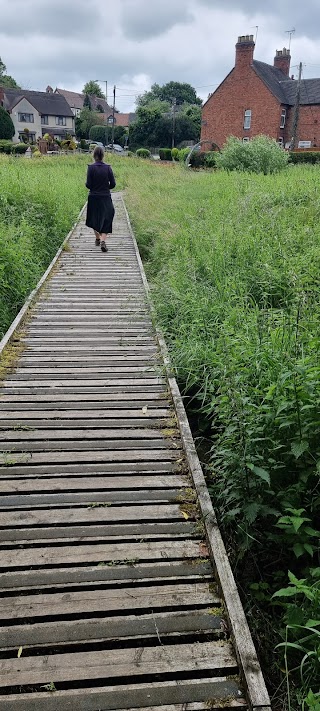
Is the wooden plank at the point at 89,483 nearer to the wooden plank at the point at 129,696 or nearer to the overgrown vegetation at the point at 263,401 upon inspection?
the overgrown vegetation at the point at 263,401

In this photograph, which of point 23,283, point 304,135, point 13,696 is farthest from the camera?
point 304,135

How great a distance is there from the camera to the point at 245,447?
9.62 ft

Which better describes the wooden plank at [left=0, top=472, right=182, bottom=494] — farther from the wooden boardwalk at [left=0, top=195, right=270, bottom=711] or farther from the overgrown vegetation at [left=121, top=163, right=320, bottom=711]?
the overgrown vegetation at [left=121, top=163, right=320, bottom=711]

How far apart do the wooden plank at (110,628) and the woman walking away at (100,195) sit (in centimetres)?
806

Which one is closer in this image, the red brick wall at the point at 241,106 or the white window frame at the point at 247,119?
the red brick wall at the point at 241,106

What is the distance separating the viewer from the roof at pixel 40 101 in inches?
2667

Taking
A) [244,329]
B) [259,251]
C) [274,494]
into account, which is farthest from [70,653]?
[259,251]

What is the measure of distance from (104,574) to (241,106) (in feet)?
133

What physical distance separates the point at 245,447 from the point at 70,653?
135 cm

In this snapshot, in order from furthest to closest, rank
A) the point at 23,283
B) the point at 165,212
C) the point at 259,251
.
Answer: the point at 165,212
the point at 23,283
the point at 259,251

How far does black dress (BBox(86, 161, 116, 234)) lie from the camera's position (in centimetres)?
923

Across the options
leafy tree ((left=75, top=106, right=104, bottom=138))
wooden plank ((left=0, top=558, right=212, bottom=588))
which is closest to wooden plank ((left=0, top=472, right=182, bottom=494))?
wooden plank ((left=0, top=558, right=212, bottom=588))

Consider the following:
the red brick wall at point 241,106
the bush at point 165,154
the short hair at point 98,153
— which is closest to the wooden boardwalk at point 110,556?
the short hair at point 98,153

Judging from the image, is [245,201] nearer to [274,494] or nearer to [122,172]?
[274,494]
